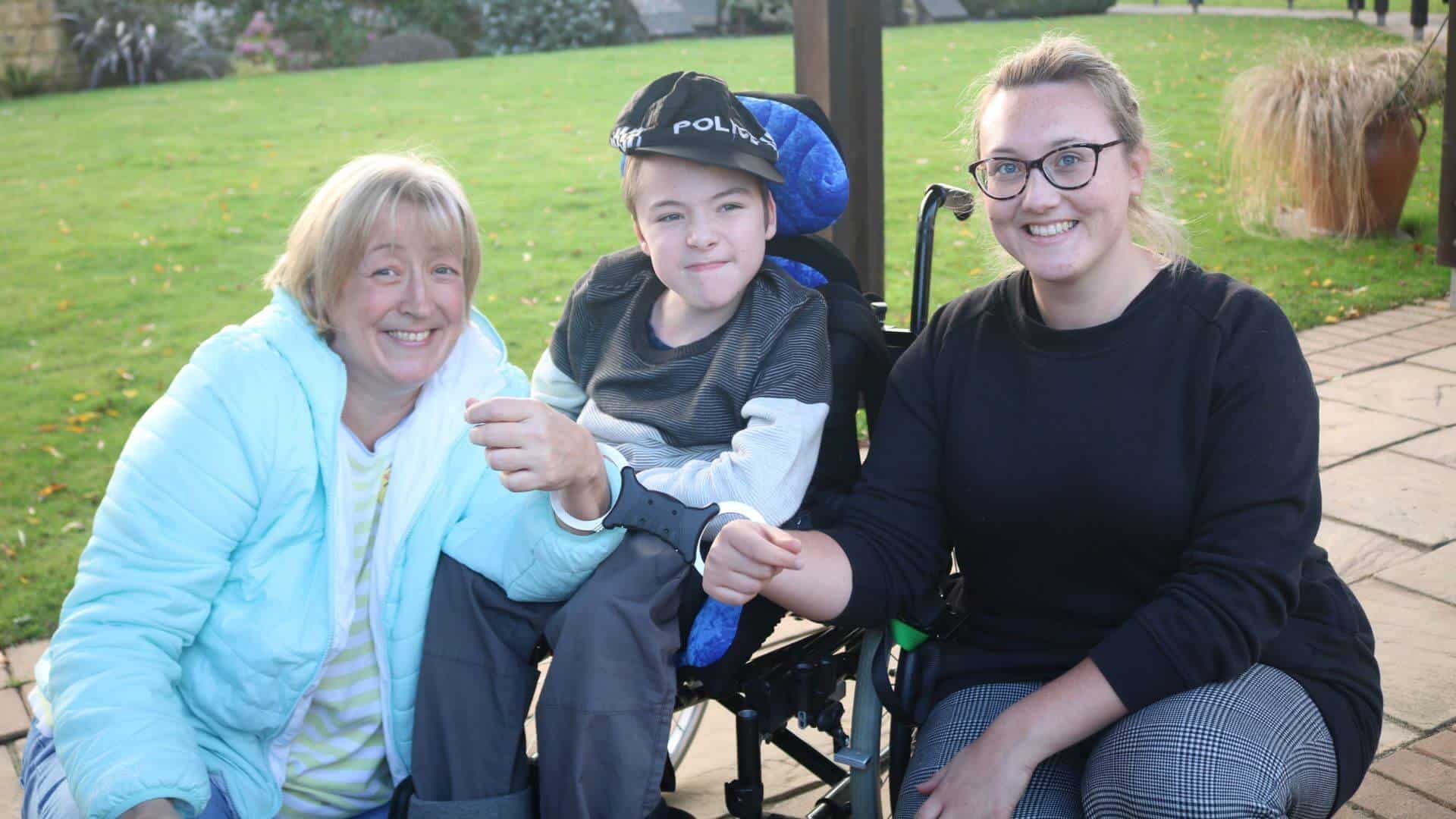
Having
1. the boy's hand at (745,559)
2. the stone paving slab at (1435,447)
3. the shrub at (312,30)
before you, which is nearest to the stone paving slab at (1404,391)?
the stone paving slab at (1435,447)

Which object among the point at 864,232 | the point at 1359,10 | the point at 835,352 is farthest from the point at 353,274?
the point at 1359,10

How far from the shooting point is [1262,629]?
5.93ft

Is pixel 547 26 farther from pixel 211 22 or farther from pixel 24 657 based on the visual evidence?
pixel 24 657

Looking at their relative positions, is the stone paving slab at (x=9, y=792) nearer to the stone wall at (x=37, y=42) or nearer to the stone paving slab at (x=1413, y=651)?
the stone paving slab at (x=1413, y=651)

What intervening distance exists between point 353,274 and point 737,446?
0.63 m

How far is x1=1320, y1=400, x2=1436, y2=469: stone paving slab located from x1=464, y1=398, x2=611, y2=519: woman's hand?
11.1 ft

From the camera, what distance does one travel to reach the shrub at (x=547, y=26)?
52.6ft

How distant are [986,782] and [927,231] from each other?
103cm

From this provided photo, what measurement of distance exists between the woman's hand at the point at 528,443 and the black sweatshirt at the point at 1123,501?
46 cm

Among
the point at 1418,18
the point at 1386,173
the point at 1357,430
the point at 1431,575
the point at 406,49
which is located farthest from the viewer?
the point at 406,49

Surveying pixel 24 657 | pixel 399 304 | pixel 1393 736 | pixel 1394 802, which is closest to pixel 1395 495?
pixel 1393 736

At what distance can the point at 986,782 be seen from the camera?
1.83 m

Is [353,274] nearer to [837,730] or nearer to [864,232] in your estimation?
[837,730]

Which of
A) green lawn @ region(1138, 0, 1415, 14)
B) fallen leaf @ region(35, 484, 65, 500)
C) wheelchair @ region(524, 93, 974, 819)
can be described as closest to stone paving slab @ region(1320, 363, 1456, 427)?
wheelchair @ region(524, 93, 974, 819)
